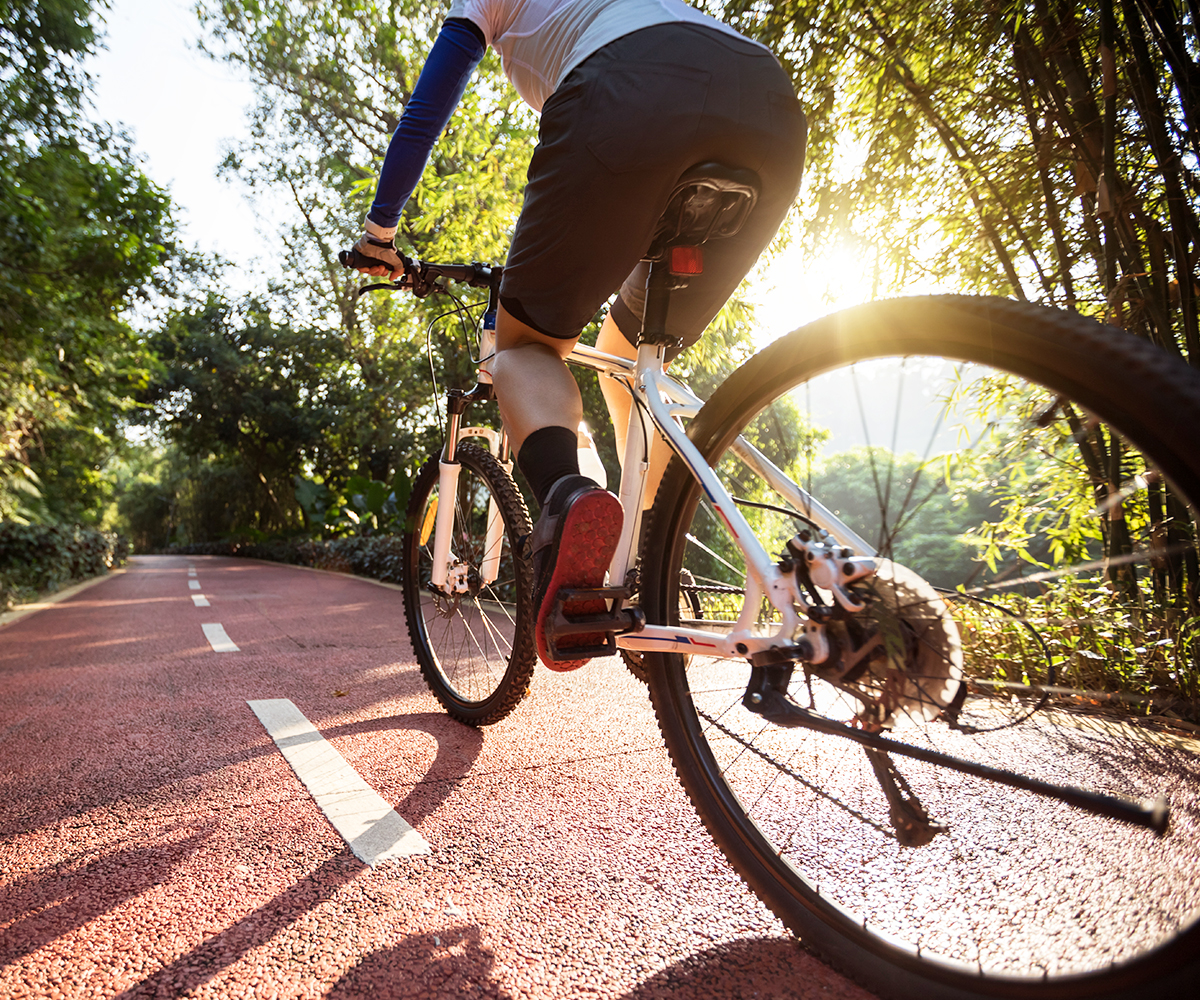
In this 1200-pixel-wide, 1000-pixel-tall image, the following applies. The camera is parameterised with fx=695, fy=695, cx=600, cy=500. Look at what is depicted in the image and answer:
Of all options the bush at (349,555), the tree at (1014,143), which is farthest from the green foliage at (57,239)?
the tree at (1014,143)

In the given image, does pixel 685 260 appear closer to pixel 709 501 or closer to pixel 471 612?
pixel 709 501

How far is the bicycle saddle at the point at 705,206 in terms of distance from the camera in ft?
4.22

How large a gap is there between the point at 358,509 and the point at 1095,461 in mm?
14040

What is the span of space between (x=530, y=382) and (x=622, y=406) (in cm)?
56

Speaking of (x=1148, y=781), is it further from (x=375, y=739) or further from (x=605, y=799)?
(x=375, y=739)

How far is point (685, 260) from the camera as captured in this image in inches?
56.4

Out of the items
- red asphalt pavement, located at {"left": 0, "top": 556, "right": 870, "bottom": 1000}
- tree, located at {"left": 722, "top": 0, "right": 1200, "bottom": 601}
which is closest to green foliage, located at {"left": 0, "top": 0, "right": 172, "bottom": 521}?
red asphalt pavement, located at {"left": 0, "top": 556, "right": 870, "bottom": 1000}

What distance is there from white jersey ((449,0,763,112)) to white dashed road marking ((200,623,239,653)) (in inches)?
136

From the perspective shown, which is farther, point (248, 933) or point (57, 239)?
point (57, 239)

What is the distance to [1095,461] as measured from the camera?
3.84 ft

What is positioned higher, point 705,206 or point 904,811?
point 705,206

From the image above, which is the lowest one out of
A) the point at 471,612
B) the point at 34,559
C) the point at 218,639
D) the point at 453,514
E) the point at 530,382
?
the point at 34,559

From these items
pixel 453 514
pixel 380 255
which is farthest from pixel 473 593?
pixel 380 255

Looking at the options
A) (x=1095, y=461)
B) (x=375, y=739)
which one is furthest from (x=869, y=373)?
(x=375, y=739)
